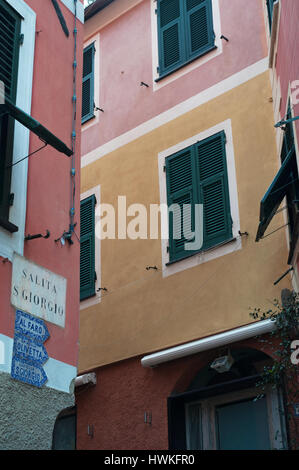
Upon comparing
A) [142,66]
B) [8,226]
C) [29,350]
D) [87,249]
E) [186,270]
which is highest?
[142,66]

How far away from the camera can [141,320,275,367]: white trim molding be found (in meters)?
8.68

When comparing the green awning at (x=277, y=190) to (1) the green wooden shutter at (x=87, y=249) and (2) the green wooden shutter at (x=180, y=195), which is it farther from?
Answer: (1) the green wooden shutter at (x=87, y=249)

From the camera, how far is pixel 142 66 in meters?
12.2

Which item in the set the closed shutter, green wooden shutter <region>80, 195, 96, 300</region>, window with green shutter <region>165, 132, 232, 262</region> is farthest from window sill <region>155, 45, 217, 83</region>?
green wooden shutter <region>80, 195, 96, 300</region>

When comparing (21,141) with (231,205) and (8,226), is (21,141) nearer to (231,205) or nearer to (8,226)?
(8,226)

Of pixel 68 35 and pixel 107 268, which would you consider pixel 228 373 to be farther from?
pixel 68 35

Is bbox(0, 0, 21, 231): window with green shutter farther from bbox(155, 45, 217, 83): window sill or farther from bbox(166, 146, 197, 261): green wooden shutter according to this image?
bbox(155, 45, 217, 83): window sill

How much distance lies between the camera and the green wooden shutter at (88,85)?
1277cm

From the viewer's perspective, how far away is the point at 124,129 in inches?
472

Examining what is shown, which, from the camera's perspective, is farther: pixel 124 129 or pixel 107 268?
pixel 124 129

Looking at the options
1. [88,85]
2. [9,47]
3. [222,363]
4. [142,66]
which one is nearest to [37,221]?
[9,47]

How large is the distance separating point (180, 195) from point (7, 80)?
143 inches

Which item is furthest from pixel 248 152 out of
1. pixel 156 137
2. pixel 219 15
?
pixel 219 15

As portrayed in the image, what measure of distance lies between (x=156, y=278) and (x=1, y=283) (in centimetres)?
404
